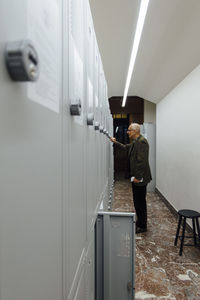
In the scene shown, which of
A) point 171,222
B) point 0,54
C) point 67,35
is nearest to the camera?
point 0,54

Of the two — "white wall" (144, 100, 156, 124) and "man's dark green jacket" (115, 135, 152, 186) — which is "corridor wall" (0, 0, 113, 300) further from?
"white wall" (144, 100, 156, 124)

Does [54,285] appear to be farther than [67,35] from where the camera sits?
No

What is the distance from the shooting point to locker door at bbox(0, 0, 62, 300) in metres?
0.28

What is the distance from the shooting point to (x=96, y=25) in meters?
2.91

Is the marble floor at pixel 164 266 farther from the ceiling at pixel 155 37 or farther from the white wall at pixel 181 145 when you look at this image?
the ceiling at pixel 155 37

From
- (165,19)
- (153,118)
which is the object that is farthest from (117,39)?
(153,118)

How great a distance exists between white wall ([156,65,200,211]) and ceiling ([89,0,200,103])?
0.97 ft

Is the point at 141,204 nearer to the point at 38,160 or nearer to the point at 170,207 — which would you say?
Answer: the point at 170,207

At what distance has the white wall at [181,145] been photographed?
10.5ft

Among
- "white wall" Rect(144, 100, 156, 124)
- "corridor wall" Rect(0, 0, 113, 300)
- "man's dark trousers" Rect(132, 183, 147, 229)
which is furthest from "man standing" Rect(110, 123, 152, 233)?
"white wall" Rect(144, 100, 156, 124)

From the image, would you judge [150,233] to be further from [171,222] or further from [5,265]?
[5,265]

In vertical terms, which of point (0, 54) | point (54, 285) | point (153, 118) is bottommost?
point (54, 285)

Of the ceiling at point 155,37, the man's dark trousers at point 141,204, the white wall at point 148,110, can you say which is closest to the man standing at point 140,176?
the man's dark trousers at point 141,204

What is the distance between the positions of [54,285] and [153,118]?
729 centimetres
